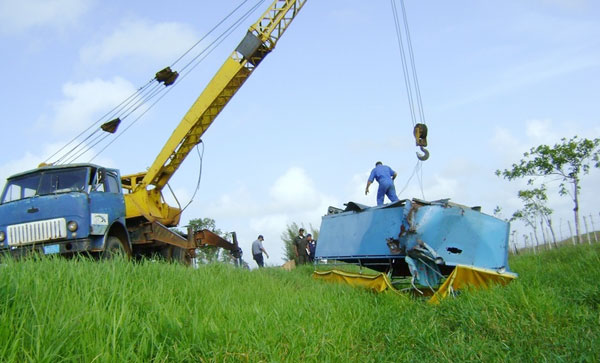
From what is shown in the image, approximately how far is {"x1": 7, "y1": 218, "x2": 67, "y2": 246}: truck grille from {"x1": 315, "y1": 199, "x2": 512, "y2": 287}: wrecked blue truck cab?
16.5ft

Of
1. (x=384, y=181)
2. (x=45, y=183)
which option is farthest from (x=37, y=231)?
(x=384, y=181)

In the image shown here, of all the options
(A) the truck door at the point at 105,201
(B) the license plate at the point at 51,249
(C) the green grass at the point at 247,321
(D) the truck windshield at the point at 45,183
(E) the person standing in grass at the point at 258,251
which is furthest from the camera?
(E) the person standing in grass at the point at 258,251

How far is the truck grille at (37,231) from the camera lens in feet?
28.0

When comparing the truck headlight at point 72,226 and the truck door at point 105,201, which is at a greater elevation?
the truck door at point 105,201

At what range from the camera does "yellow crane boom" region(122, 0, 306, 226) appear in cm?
1326

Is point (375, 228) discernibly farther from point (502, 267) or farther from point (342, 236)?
point (502, 267)

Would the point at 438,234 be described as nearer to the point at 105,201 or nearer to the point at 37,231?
the point at 105,201

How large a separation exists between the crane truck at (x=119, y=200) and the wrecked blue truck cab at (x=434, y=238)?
4.72 metres

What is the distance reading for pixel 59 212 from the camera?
8.67 m

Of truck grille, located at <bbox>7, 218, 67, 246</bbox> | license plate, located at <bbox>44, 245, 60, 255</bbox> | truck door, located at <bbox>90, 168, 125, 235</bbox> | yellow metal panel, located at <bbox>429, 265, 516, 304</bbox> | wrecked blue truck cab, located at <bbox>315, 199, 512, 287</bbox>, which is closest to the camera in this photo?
yellow metal panel, located at <bbox>429, 265, 516, 304</bbox>

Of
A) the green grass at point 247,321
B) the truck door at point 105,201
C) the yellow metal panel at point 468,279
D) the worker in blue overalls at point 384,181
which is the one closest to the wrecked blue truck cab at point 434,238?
the yellow metal panel at point 468,279

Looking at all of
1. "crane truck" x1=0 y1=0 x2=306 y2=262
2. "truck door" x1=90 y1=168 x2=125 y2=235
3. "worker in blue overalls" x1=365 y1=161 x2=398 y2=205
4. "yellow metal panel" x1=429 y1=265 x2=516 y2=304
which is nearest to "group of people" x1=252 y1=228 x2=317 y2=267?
"crane truck" x1=0 y1=0 x2=306 y2=262

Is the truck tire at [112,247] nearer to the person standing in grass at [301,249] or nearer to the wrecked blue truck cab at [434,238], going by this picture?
the wrecked blue truck cab at [434,238]

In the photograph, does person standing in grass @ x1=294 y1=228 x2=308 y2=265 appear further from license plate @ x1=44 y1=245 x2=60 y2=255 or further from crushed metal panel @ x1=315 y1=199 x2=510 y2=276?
license plate @ x1=44 y1=245 x2=60 y2=255
